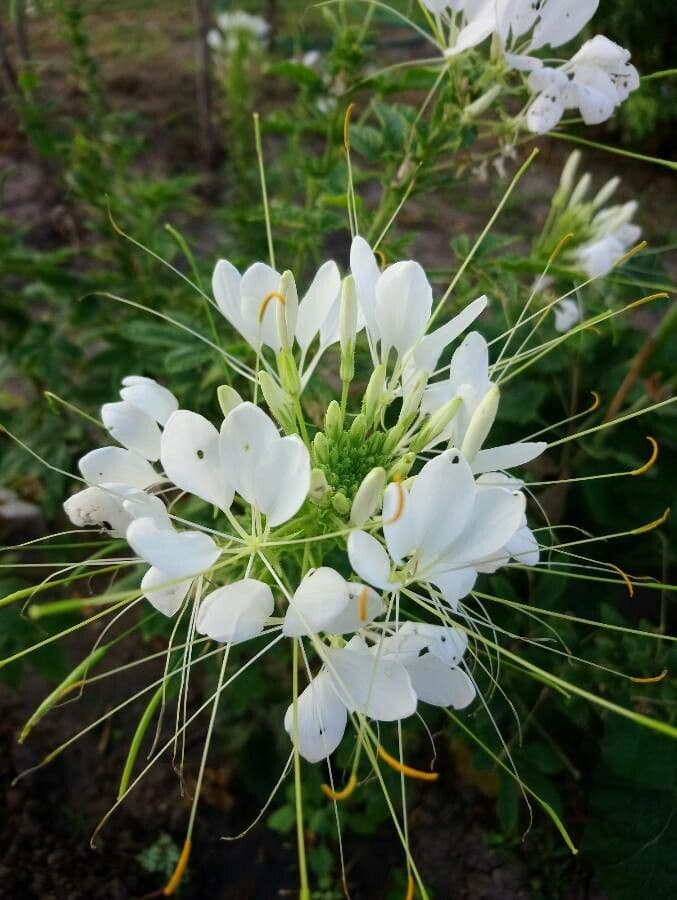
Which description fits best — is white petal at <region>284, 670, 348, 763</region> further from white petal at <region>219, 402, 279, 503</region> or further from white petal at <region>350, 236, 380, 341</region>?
white petal at <region>350, 236, 380, 341</region>

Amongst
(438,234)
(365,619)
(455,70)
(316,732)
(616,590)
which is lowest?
(438,234)

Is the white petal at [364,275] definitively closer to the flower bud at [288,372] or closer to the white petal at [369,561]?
the flower bud at [288,372]

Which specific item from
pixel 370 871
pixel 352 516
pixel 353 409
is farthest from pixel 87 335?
pixel 370 871

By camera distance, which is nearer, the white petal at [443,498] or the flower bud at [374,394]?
the white petal at [443,498]

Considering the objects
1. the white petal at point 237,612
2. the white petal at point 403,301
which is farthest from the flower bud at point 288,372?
the white petal at point 237,612

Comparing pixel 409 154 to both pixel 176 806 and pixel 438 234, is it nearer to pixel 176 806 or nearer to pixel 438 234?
pixel 176 806

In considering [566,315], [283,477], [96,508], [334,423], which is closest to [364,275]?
[334,423]
